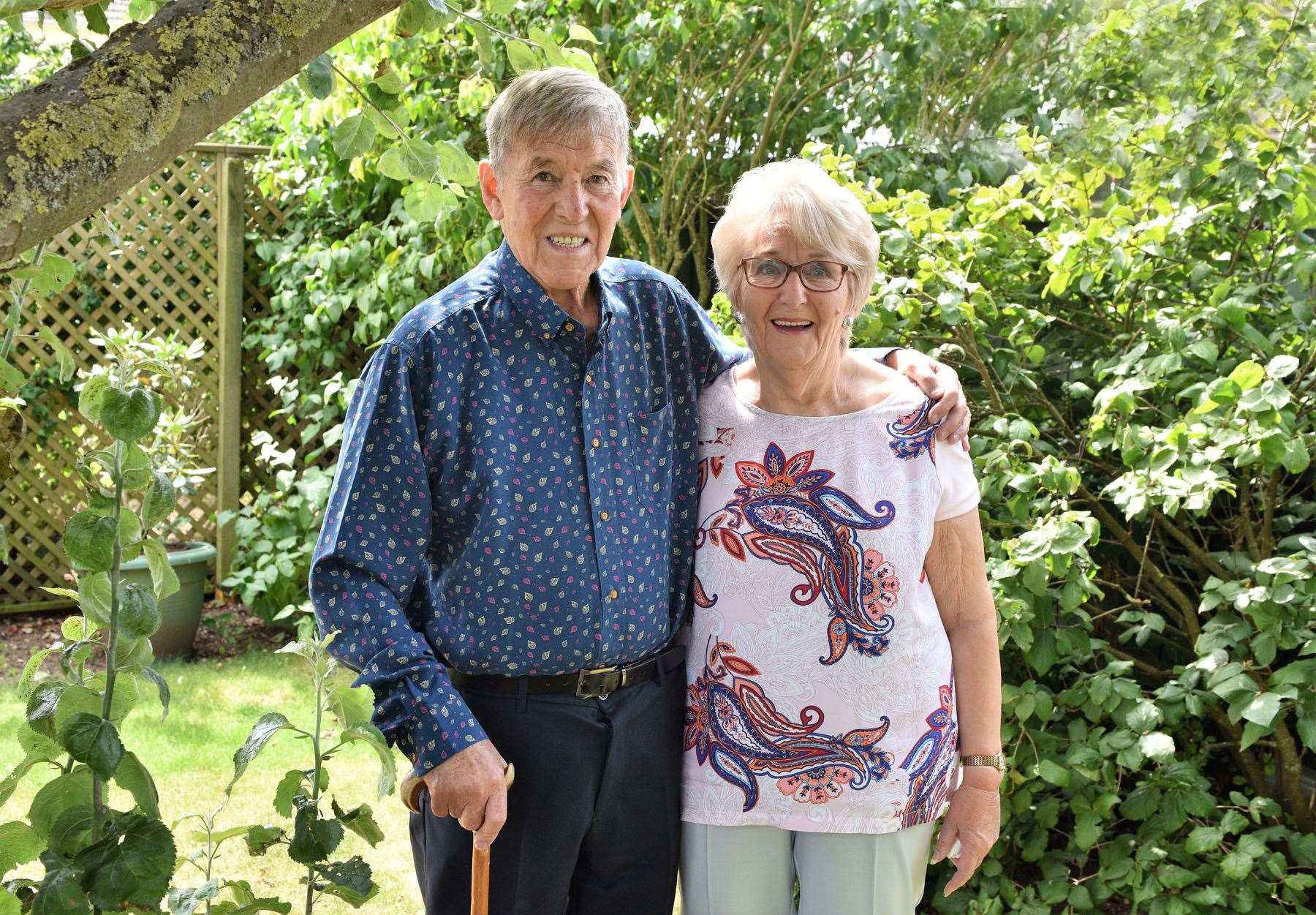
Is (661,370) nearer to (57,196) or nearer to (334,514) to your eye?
(334,514)

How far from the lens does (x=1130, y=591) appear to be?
3.19 metres

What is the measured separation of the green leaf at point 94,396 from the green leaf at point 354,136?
0.64 metres

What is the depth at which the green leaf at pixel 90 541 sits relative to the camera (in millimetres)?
1139

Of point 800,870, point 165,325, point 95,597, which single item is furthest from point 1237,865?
point 165,325

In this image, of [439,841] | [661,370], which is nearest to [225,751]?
[439,841]

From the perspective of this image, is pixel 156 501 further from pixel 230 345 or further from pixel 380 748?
pixel 230 345

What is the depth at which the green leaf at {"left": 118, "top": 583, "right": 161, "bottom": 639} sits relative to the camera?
1.16 m

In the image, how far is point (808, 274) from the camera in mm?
2021

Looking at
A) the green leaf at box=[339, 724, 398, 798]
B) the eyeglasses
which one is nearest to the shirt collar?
the eyeglasses

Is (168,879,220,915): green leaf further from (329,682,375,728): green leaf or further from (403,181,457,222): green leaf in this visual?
(403,181,457,222): green leaf

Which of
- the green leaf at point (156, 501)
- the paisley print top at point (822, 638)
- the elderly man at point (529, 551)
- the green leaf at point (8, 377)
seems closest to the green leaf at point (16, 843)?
the green leaf at point (156, 501)

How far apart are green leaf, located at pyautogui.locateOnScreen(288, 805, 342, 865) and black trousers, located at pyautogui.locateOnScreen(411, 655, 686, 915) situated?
0.59 meters

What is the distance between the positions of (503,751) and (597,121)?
3.21 feet

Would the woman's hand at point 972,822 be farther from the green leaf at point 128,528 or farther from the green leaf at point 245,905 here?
the green leaf at point 128,528
